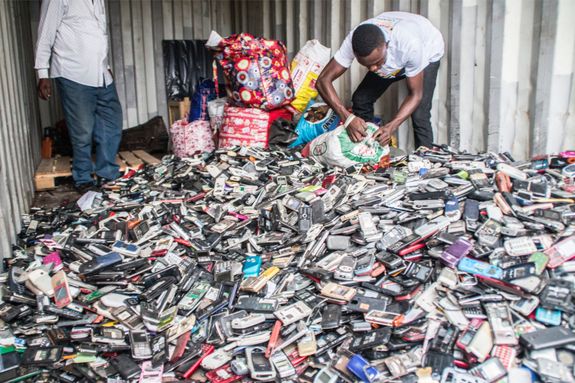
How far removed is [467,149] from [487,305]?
1990 mm

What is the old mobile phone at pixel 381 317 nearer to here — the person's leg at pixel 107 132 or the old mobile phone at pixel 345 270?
the old mobile phone at pixel 345 270

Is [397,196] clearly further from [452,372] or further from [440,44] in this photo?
[440,44]

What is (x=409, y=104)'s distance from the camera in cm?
372

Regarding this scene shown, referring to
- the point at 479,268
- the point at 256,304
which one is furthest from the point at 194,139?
the point at 479,268

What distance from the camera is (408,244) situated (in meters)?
2.45

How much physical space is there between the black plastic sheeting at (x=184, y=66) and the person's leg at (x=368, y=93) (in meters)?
3.14

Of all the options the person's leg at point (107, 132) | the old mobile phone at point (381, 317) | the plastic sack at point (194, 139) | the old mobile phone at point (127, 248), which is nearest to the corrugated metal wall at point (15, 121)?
the person's leg at point (107, 132)

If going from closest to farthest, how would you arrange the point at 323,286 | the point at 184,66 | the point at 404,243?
1. the point at 323,286
2. the point at 404,243
3. the point at 184,66

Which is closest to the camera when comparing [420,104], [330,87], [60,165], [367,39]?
[367,39]

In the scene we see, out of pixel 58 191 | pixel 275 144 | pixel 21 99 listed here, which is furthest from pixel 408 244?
pixel 21 99

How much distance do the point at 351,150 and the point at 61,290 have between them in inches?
83.3

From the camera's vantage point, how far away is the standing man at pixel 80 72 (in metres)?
4.01

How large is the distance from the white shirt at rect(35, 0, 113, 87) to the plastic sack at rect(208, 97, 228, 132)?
1097mm

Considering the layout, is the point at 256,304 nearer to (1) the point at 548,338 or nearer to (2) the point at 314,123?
(1) the point at 548,338
